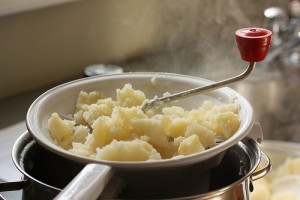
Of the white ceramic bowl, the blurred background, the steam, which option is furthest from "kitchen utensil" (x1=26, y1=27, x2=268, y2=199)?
the steam

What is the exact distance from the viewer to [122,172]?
1.80 ft

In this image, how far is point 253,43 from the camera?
62 cm

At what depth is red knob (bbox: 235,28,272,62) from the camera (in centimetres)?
61

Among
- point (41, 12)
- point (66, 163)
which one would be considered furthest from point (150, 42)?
point (66, 163)

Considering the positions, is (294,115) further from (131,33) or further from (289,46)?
(131,33)

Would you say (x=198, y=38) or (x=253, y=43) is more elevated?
(x=253, y=43)

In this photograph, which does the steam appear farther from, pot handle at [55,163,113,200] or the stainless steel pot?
pot handle at [55,163,113,200]

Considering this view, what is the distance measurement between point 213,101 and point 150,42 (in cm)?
76

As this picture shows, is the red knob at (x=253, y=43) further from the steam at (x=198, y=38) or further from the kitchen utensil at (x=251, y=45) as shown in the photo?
the steam at (x=198, y=38)

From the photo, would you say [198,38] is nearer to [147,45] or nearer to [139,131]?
[147,45]

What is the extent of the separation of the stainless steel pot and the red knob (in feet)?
0.38

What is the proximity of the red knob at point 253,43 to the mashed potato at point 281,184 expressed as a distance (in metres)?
0.60

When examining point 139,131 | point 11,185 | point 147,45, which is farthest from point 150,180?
point 147,45

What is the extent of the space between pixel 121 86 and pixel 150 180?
0.21 metres
